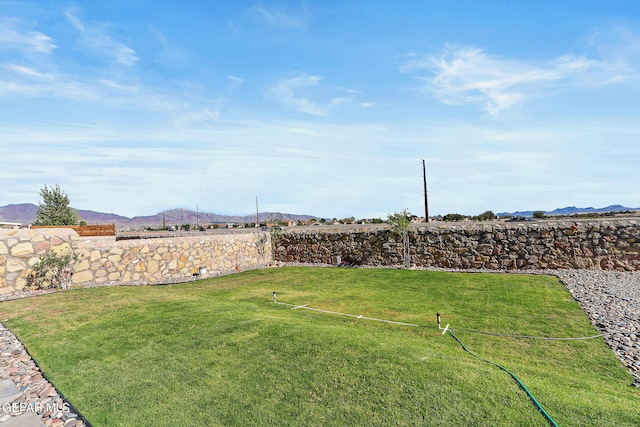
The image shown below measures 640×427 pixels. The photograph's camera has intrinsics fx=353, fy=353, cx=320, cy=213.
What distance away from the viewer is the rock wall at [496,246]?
1176cm

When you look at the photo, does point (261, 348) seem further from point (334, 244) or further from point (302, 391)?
point (334, 244)

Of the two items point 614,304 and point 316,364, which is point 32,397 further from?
point 614,304

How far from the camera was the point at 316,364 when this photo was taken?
4.05 metres

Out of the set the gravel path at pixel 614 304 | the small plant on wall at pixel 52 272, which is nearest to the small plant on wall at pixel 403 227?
the gravel path at pixel 614 304

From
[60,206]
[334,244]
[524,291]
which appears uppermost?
[60,206]

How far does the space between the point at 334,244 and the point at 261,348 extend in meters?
11.4

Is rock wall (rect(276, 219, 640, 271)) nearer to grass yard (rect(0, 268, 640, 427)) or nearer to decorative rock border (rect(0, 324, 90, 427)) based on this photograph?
grass yard (rect(0, 268, 640, 427))

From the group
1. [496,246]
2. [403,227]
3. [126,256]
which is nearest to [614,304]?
[496,246]

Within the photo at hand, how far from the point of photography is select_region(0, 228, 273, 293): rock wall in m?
9.33

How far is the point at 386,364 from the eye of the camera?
3.98m

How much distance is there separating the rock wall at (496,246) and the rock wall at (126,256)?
154 inches

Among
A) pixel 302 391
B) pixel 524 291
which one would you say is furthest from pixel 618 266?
pixel 302 391

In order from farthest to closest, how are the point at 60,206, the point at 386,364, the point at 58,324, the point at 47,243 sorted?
the point at 60,206
the point at 47,243
the point at 58,324
the point at 386,364

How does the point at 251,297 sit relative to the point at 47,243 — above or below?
below
